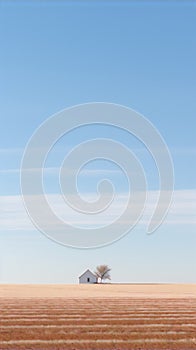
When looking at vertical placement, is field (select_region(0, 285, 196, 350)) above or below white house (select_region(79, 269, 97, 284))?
below

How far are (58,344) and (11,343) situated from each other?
195 cm

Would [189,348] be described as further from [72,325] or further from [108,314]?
[108,314]

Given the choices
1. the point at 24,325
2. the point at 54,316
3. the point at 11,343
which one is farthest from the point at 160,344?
the point at 54,316

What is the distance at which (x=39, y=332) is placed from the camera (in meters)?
31.2

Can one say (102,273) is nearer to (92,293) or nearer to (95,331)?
(92,293)

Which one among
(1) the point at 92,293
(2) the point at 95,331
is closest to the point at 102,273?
(1) the point at 92,293

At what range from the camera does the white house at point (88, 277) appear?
18488cm

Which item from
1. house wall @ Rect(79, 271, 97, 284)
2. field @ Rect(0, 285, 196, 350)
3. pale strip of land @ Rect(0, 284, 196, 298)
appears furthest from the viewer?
house wall @ Rect(79, 271, 97, 284)

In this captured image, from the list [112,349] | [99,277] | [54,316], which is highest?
[99,277]

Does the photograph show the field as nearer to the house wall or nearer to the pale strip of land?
the pale strip of land

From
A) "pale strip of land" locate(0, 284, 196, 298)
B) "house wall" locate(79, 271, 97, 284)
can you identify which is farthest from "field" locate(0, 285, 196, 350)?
"house wall" locate(79, 271, 97, 284)

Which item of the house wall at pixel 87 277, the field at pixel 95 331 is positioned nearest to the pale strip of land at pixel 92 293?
the field at pixel 95 331

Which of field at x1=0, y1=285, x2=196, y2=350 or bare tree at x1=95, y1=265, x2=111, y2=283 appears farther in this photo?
bare tree at x1=95, y1=265, x2=111, y2=283

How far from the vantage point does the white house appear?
607 feet
